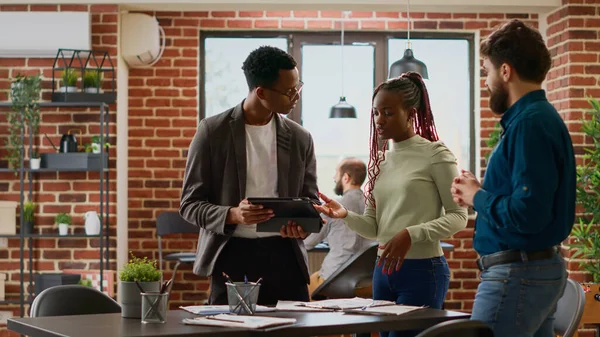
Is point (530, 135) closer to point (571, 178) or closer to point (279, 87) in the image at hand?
point (571, 178)

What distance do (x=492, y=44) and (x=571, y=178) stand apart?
0.40 meters

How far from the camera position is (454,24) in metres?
7.61

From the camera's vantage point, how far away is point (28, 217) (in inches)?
244

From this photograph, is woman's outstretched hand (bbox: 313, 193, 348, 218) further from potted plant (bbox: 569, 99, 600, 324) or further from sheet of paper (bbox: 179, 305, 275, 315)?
potted plant (bbox: 569, 99, 600, 324)

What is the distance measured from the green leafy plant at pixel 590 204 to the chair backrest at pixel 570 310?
8.62ft

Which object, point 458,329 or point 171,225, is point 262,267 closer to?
point 458,329

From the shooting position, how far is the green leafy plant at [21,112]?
608 centimetres

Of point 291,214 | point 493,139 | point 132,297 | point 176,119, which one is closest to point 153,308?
point 132,297

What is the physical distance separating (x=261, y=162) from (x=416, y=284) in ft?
2.23

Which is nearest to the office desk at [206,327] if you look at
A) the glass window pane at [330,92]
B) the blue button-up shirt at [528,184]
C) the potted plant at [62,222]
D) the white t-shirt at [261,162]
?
the blue button-up shirt at [528,184]

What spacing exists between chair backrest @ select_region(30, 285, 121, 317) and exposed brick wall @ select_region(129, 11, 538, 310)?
4.20 m

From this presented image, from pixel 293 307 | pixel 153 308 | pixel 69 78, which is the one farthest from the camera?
pixel 69 78

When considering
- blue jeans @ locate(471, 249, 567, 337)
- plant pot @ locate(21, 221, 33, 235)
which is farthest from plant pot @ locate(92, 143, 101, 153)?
blue jeans @ locate(471, 249, 567, 337)

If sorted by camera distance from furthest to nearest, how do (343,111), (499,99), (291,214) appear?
(343,111), (291,214), (499,99)
